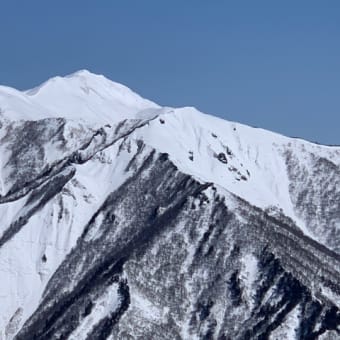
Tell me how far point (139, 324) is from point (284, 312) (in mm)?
19892

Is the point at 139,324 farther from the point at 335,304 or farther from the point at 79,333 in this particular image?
the point at 335,304

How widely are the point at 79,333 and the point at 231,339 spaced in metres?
20.8

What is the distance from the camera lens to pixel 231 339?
200 m

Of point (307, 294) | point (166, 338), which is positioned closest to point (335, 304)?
point (307, 294)

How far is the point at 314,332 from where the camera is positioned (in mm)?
194750

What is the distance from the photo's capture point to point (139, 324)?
654 ft

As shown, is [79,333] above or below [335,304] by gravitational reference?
below

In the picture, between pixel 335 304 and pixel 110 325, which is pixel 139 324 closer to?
pixel 110 325

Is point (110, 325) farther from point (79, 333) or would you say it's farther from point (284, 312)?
point (284, 312)

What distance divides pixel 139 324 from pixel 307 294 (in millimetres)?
23301

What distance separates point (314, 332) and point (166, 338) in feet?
66.8

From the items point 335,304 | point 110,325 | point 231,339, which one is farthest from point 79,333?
point 335,304

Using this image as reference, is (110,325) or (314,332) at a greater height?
(314,332)

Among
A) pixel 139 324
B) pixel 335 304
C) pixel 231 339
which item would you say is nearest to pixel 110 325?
pixel 139 324
